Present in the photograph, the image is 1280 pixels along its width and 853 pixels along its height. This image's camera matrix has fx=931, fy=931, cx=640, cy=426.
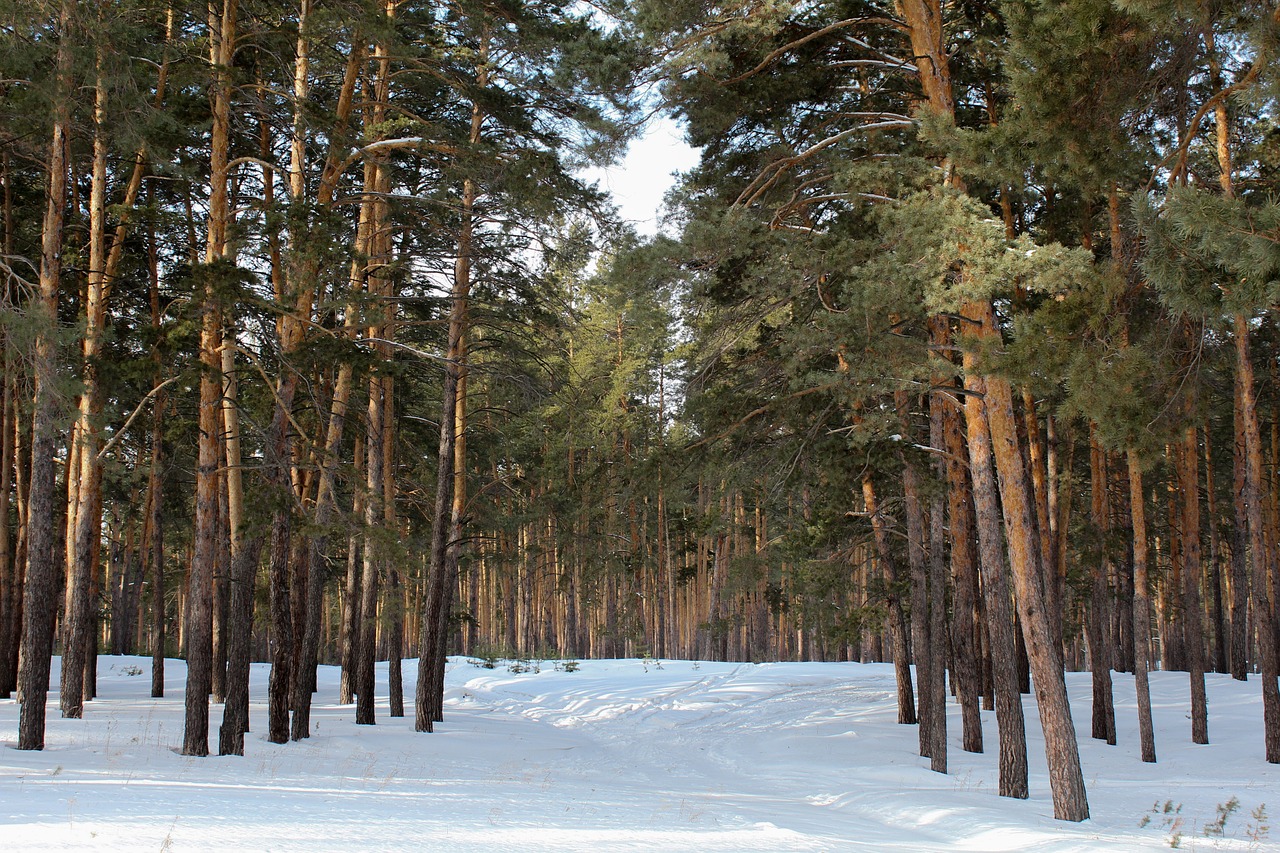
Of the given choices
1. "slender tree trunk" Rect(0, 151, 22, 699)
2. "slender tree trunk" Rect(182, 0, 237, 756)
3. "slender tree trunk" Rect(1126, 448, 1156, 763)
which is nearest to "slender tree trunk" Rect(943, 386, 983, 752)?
"slender tree trunk" Rect(1126, 448, 1156, 763)

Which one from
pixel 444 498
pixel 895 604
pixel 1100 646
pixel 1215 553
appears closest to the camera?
pixel 1100 646

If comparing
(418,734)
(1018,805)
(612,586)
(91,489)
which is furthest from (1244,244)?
(612,586)

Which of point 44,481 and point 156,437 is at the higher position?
point 156,437

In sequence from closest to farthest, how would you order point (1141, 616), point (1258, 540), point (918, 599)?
point (918, 599) < point (1258, 540) < point (1141, 616)

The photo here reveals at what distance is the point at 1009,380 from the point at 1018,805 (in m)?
4.69

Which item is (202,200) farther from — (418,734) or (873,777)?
(873,777)

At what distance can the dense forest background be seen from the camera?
8.78 meters

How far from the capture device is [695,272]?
35.0 ft

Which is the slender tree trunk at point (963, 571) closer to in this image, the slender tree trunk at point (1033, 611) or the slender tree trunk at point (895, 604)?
the slender tree trunk at point (895, 604)

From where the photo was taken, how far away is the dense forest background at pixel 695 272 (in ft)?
28.8

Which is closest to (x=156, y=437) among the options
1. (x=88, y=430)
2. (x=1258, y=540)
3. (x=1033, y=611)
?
(x=88, y=430)

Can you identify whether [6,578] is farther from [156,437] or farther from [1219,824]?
[1219,824]

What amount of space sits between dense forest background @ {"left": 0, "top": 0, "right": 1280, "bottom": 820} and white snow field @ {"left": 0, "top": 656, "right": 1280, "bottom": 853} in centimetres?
92

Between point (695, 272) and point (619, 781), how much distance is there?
20.0 feet
